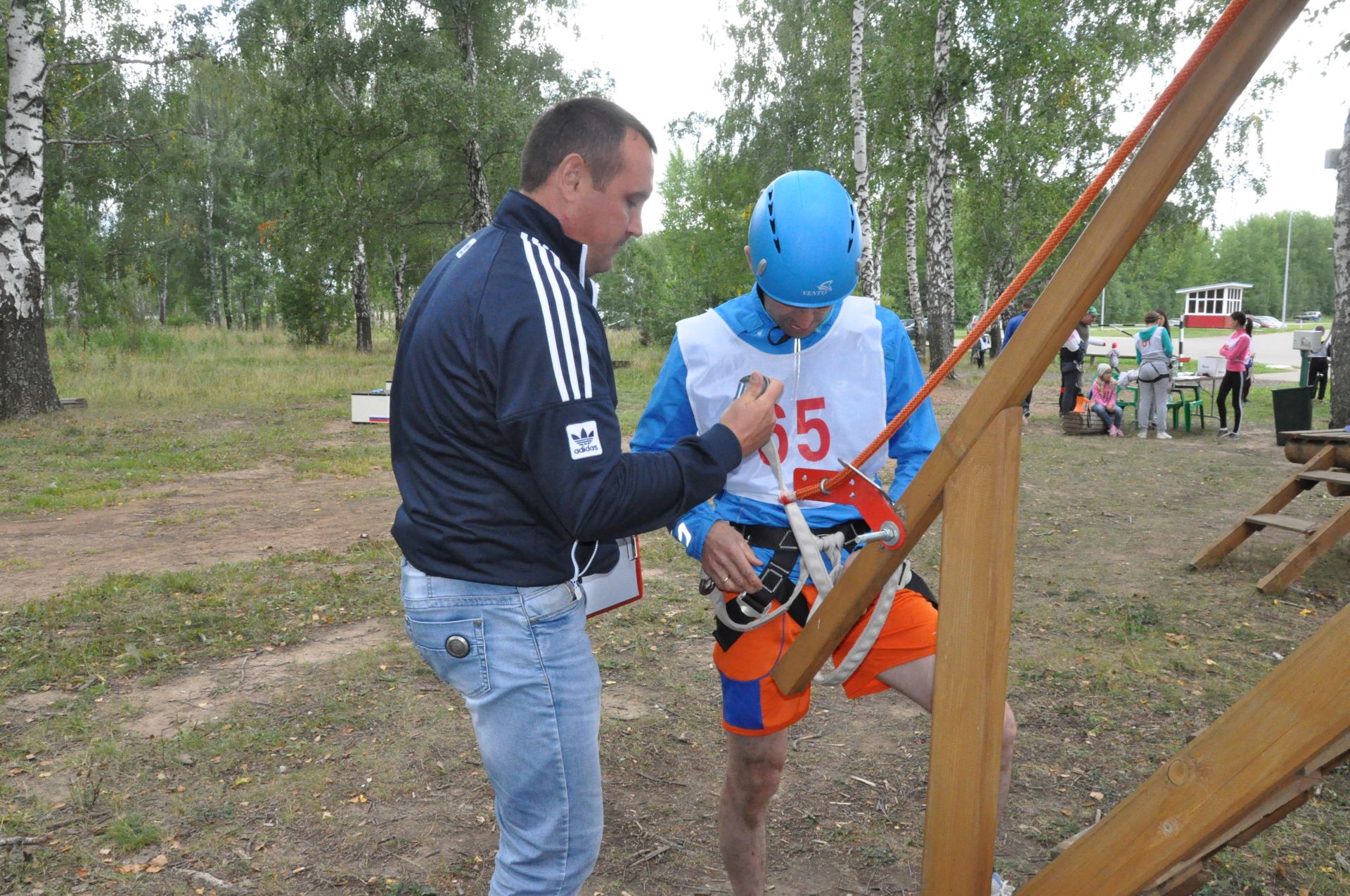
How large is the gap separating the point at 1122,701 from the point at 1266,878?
1477 millimetres

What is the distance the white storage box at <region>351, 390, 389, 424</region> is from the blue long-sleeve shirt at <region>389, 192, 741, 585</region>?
1295cm

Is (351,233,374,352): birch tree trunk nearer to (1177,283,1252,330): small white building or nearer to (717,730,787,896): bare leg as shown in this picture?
(717,730,787,896): bare leg

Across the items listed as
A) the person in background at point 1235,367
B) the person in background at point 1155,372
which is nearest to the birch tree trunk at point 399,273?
the person in background at point 1155,372

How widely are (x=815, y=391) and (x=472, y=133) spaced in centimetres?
1836

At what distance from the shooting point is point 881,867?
130 inches

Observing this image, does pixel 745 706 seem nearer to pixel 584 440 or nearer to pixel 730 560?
pixel 730 560

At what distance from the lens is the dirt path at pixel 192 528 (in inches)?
265

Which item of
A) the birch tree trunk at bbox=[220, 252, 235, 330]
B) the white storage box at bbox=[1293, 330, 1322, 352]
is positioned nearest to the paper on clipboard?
the white storage box at bbox=[1293, 330, 1322, 352]

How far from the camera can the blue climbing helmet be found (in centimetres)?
247

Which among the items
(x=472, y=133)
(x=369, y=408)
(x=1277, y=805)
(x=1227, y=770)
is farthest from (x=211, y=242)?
(x=1227, y=770)

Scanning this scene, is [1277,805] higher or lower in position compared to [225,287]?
lower

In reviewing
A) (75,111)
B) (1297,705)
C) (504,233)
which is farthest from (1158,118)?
(75,111)

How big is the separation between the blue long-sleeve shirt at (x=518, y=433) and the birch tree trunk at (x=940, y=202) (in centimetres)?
1756

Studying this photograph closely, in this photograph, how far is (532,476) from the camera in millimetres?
1873
